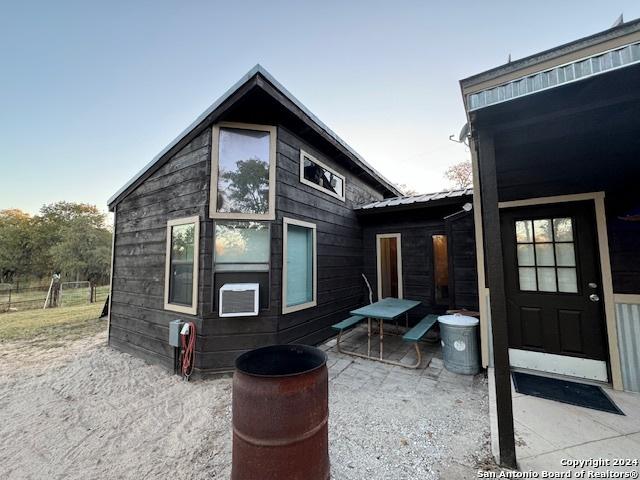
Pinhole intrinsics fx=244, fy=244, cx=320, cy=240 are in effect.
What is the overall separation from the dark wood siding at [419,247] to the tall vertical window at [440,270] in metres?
0.08

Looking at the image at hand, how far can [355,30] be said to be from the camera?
5.11 m

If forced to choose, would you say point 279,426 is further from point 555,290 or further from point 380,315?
point 555,290

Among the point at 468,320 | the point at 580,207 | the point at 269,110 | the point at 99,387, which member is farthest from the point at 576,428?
the point at 99,387

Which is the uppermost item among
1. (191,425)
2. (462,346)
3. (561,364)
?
(462,346)

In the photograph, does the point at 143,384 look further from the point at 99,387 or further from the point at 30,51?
the point at 30,51

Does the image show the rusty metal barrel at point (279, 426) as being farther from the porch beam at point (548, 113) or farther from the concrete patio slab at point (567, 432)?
the porch beam at point (548, 113)

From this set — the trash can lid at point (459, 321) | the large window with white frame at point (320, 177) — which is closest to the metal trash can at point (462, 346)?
the trash can lid at point (459, 321)

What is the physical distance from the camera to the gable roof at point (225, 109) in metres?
2.88

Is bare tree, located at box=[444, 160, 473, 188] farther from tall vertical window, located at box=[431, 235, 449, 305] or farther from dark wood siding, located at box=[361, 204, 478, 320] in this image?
tall vertical window, located at box=[431, 235, 449, 305]

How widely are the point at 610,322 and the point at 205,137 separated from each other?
5.24m

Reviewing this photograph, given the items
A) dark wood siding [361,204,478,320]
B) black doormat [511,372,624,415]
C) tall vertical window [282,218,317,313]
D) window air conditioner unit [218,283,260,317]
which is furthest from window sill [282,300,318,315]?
black doormat [511,372,624,415]

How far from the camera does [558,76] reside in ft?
4.46

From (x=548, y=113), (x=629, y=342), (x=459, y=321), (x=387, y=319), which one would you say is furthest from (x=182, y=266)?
(x=629, y=342)

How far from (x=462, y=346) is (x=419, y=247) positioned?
2.58 metres
